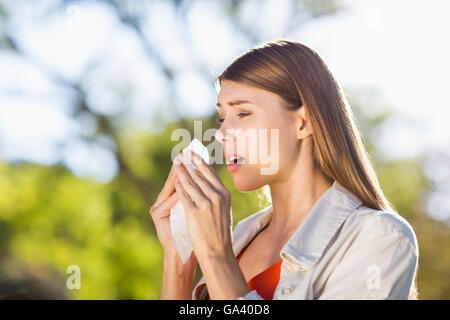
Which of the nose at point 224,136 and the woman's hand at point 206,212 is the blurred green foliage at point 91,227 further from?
the woman's hand at point 206,212

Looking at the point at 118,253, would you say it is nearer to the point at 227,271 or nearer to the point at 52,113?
the point at 52,113

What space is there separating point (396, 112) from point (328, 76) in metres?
10.8

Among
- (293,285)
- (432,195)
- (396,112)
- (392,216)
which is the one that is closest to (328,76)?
(392,216)

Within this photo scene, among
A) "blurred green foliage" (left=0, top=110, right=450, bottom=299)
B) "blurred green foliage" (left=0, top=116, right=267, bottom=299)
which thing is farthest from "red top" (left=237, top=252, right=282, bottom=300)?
"blurred green foliage" (left=0, top=116, right=267, bottom=299)

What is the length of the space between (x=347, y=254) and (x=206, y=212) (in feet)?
1.79

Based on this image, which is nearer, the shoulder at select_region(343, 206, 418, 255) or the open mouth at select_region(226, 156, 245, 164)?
the shoulder at select_region(343, 206, 418, 255)

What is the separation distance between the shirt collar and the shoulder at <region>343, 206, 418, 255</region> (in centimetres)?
5

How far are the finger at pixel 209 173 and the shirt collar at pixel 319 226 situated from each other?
35cm

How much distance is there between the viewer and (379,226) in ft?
5.72

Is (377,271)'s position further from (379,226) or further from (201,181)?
(201,181)

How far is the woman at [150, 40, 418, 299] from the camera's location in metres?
1.68

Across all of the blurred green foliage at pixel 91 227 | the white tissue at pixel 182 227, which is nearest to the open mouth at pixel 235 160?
the white tissue at pixel 182 227

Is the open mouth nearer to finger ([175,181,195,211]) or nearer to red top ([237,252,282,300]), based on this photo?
finger ([175,181,195,211])

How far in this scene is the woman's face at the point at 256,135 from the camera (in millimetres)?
2023
